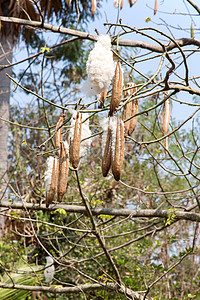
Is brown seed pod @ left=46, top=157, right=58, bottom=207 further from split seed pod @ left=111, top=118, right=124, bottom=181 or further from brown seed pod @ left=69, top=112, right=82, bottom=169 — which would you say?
split seed pod @ left=111, top=118, right=124, bottom=181

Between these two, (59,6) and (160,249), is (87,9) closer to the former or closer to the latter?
(59,6)

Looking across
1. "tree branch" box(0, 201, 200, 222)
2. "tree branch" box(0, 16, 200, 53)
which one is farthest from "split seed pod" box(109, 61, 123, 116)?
"tree branch" box(0, 201, 200, 222)

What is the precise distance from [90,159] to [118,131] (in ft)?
15.6

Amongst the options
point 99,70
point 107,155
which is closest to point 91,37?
point 99,70

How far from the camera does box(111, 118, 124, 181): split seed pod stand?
1190 mm

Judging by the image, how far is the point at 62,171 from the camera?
1.39 metres

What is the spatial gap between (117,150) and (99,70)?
355mm

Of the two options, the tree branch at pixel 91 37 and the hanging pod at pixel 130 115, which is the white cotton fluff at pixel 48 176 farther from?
the tree branch at pixel 91 37

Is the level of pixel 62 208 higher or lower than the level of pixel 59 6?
lower

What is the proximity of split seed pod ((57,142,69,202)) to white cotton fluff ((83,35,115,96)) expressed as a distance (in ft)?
0.81

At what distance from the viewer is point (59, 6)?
770cm

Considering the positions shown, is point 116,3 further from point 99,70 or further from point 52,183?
point 52,183

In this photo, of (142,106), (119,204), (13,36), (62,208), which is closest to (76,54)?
(13,36)

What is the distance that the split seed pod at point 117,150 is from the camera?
3.91 feet
